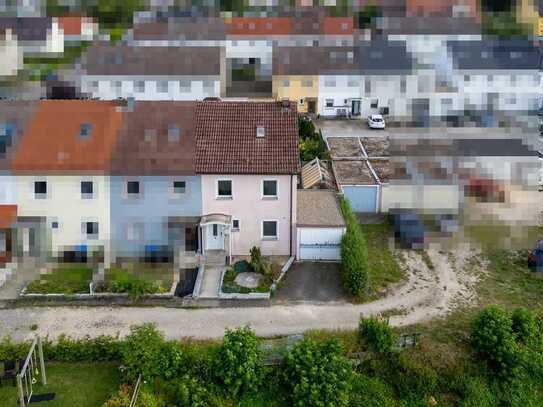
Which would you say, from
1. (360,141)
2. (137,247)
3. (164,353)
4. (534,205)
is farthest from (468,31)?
(164,353)

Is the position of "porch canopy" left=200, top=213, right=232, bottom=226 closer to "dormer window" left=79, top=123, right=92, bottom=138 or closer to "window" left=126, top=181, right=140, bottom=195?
"window" left=126, top=181, right=140, bottom=195

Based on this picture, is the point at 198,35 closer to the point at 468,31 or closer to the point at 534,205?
the point at 468,31

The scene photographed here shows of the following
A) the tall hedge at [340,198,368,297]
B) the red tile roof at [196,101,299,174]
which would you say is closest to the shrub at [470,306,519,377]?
the tall hedge at [340,198,368,297]

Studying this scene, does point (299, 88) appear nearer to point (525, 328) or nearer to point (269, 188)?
point (269, 188)

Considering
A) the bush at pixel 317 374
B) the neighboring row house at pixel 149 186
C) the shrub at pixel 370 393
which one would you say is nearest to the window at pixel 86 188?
the neighboring row house at pixel 149 186

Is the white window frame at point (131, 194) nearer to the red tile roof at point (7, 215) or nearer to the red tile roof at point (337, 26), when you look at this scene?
the red tile roof at point (7, 215)

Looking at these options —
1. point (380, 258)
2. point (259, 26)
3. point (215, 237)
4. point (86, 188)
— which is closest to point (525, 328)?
point (380, 258)

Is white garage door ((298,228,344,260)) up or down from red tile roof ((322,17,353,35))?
down
